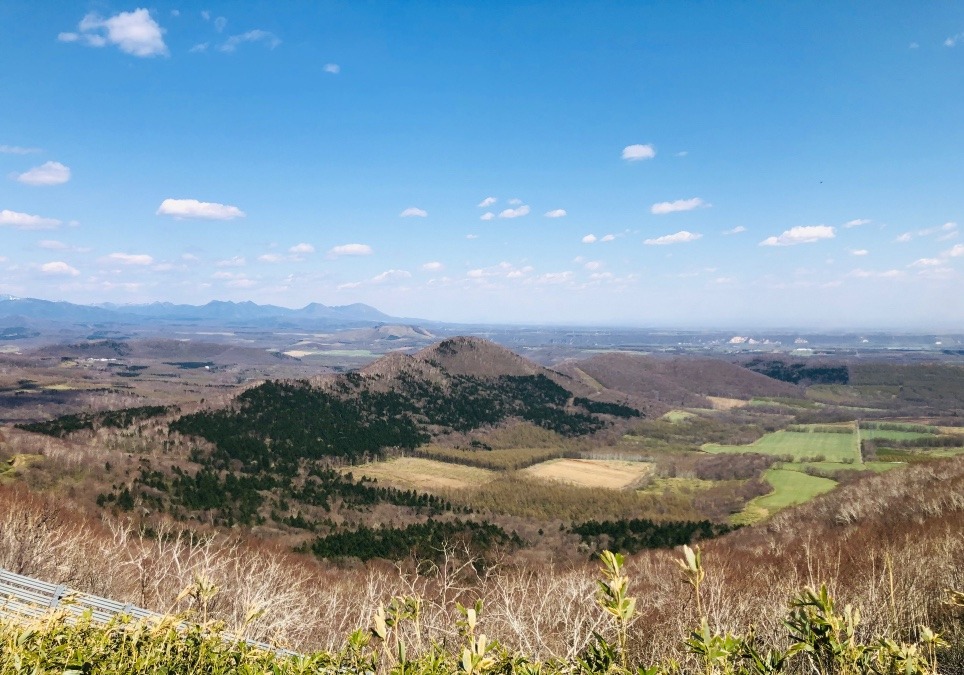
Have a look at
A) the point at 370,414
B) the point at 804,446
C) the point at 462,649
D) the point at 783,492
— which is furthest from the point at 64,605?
the point at 804,446

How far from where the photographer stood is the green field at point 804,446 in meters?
120

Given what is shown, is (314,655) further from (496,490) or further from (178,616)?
(496,490)

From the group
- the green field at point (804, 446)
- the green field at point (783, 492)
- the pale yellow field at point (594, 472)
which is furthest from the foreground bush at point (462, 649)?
the green field at point (804, 446)

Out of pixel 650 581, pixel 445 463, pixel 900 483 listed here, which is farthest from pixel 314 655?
pixel 445 463

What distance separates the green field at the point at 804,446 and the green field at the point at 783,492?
17155 mm

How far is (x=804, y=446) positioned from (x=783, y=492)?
49383mm

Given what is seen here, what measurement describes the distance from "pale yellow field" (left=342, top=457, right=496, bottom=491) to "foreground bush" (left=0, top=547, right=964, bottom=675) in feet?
321

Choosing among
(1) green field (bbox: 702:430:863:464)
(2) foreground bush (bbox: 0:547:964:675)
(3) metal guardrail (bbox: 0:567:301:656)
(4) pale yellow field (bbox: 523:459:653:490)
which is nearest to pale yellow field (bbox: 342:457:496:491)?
(4) pale yellow field (bbox: 523:459:653:490)

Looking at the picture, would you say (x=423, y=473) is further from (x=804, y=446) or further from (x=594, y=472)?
(x=804, y=446)

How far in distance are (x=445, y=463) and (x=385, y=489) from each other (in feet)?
105

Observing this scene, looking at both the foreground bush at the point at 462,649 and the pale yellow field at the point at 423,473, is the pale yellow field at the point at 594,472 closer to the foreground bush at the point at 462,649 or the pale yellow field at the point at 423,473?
the pale yellow field at the point at 423,473

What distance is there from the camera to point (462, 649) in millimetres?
4570

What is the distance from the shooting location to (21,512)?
29.4m

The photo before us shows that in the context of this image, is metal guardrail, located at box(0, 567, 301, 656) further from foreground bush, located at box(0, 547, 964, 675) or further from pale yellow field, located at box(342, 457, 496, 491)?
pale yellow field, located at box(342, 457, 496, 491)
